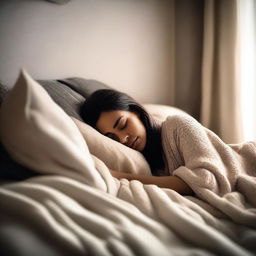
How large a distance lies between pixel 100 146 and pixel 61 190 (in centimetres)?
29

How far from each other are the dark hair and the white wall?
0.53 metres

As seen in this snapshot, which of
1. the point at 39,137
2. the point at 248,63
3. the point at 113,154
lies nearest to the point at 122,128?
the point at 113,154

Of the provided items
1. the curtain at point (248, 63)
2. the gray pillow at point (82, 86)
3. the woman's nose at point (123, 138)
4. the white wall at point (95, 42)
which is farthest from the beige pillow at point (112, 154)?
the curtain at point (248, 63)

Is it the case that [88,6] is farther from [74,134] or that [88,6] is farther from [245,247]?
[245,247]

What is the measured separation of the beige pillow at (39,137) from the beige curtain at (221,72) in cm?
133

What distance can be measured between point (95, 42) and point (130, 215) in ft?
4.18

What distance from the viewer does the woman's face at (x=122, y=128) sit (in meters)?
0.89

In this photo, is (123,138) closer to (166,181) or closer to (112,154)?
(112,154)

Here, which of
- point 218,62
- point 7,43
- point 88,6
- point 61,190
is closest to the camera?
point 61,190

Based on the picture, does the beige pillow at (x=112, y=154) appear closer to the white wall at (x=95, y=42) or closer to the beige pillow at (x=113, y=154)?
the beige pillow at (x=113, y=154)

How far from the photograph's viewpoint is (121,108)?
94 centimetres

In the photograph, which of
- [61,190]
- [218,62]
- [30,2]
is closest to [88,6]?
[30,2]

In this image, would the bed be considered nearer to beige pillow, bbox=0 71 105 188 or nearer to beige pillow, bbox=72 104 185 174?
beige pillow, bbox=0 71 105 188

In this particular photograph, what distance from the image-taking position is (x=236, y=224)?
1.70 ft
